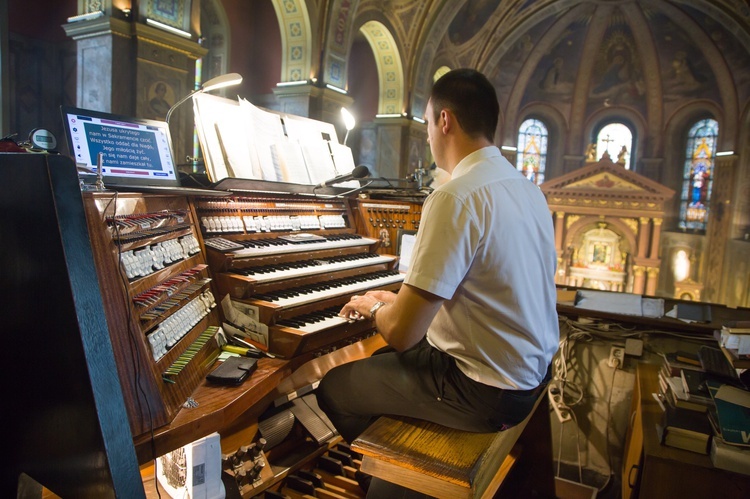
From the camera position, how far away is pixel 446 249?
1.48 metres

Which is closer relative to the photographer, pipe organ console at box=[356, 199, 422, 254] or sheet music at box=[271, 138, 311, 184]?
sheet music at box=[271, 138, 311, 184]

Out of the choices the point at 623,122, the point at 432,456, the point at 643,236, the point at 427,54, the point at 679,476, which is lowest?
the point at 679,476

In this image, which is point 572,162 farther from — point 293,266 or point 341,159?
point 293,266

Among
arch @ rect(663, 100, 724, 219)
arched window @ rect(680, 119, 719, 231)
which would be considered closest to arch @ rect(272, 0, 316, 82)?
arch @ rect(663, 100, 724, 219)

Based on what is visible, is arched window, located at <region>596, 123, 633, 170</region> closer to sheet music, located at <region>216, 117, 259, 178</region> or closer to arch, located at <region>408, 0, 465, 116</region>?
arch, located at <region>408, 0, 465, 116</region>

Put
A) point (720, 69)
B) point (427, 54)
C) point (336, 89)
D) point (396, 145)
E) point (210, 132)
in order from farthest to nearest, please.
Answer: point (720, 69) → point (427, 54) → point (396, 145) → point (336, 89) → point (210, 132)

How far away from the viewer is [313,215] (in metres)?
3.04

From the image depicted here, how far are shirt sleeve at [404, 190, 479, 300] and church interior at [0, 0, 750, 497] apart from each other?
156 cm

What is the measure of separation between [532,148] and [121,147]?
700 inches

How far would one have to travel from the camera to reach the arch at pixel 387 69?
35.0 feet

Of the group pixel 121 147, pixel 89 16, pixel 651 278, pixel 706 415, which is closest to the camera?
→ pixel 121 147

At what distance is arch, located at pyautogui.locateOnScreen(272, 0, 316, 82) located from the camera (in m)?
8.13

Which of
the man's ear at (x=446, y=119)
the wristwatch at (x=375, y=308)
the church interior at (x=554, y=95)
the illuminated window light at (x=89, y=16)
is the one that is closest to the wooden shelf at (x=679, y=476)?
the church interior at (x=554, y=95)

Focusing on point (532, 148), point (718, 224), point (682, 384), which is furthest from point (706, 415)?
point (532, 148)
